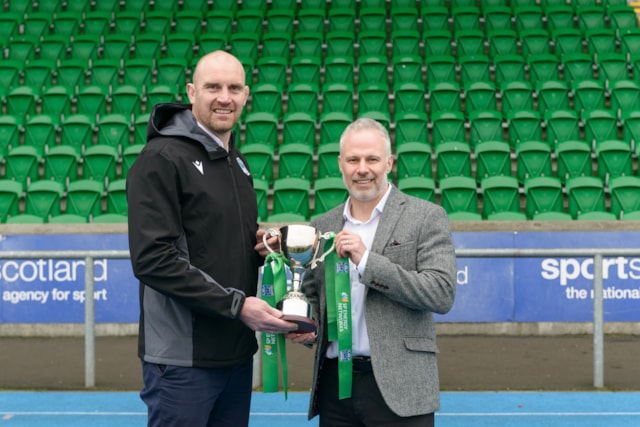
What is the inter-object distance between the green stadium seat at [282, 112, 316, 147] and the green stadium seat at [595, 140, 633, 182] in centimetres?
414

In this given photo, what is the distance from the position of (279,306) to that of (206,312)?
0.26m

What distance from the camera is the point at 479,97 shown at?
1460 centimetres

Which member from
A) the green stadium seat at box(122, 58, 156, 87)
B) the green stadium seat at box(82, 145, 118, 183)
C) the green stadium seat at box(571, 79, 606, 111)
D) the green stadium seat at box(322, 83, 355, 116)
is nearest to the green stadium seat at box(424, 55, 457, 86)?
the green stadium seat at box(322, 83, 355, 116)

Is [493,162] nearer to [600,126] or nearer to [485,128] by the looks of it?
[485,128]

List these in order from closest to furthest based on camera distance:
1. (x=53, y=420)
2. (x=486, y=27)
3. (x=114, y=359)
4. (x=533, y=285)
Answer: (x=53, y=420)
(x=114, y=359)
(x=533, y=285)
(x=486, y=27)

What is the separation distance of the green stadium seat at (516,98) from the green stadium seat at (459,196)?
3.05 metres

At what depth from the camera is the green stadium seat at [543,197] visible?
11461 mm

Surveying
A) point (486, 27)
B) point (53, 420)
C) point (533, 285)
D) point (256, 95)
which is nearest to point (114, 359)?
point (53, 420)

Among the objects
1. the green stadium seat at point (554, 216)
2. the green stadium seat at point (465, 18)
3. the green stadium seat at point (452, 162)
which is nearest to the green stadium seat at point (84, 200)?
the green stadium seat at point (452, 162)

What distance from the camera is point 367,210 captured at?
3.30 metres

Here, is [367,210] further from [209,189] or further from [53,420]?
[53,420]

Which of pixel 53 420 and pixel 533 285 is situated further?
pixel 533 285

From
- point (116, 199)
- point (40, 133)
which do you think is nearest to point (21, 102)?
point (40, 133)

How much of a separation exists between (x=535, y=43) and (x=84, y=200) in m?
8.71
